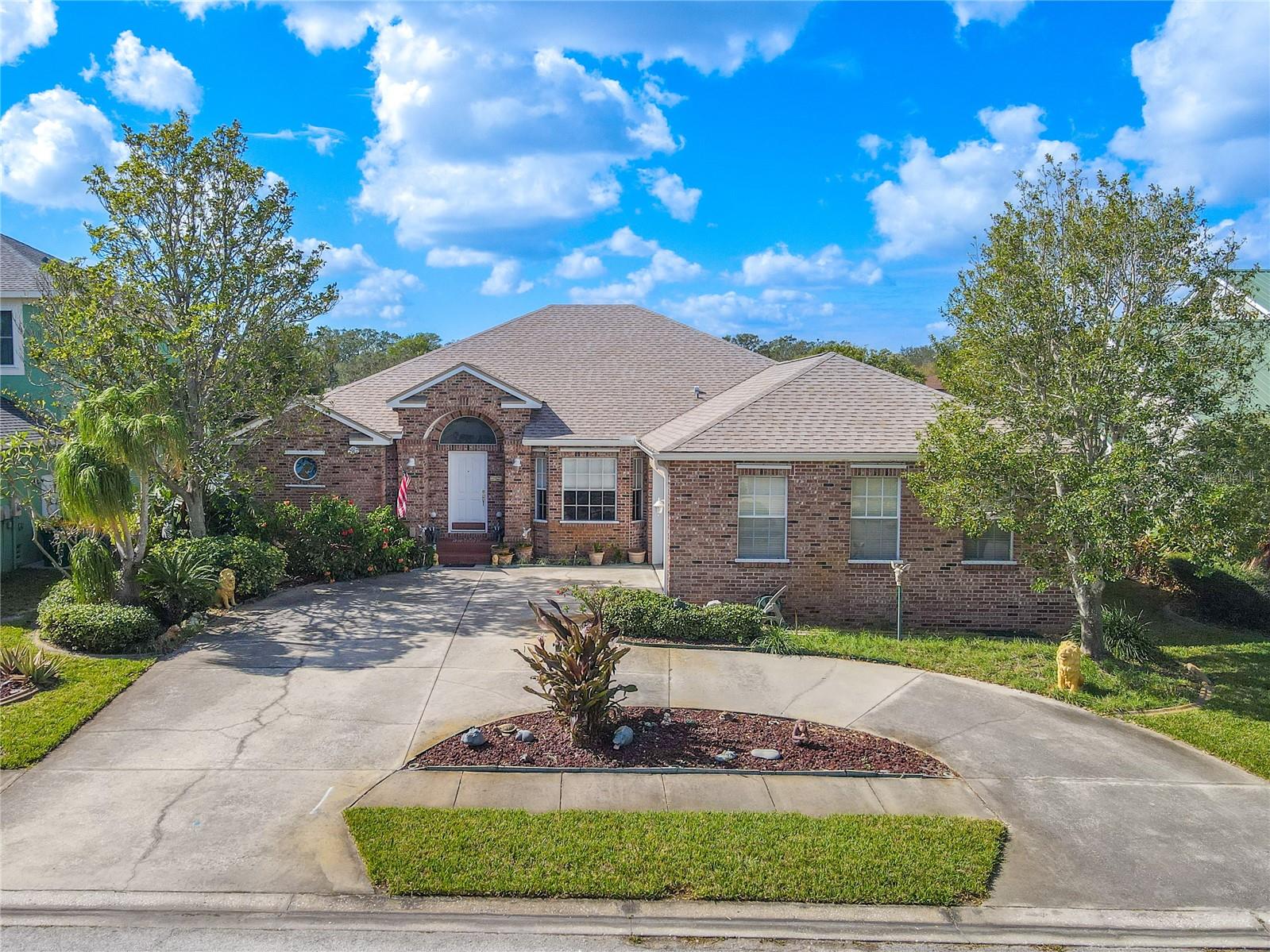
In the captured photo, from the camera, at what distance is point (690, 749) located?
9.59m

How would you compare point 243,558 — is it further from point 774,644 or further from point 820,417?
point 820,417

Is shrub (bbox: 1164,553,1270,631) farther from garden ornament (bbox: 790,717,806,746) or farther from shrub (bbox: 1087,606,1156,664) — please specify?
garden ornament (bbox: 790,717,806,746)

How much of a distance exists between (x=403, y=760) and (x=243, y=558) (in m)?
8.17

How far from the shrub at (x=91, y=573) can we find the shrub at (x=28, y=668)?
1.59 m

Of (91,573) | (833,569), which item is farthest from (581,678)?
(91,573)

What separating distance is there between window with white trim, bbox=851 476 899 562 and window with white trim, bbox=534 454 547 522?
868 centimetres

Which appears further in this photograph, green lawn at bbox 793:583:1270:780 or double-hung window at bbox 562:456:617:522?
A: double-hung window at bbox 562:456:617:522

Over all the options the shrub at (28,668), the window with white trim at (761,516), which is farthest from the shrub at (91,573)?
the window with white trim at (761,516)

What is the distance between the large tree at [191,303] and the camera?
15.8m

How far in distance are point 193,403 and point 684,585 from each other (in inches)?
410

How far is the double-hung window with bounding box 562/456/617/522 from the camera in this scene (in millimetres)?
21234

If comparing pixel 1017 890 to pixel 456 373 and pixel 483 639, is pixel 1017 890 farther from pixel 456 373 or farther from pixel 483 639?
pixel 456 373

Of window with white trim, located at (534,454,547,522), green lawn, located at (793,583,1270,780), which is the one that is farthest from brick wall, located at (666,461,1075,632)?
window with white trim, located at (534,454,547,522)

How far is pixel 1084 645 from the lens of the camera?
13398 mm
